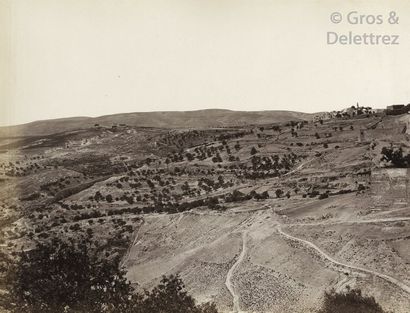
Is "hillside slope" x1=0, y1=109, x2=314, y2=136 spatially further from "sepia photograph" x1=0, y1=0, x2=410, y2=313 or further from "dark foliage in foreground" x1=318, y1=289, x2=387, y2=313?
"dark foliage in foreground" x1=318, y1=289, x2=387, y2=313

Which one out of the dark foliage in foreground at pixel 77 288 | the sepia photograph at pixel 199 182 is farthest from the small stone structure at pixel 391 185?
the dark foliage in foreground at pixel 77 288

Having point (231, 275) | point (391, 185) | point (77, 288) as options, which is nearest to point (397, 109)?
point (391, 185)

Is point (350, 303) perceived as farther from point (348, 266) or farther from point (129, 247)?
point (129, 247)

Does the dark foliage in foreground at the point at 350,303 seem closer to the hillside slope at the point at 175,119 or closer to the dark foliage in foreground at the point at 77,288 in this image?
the dark foliage in foreground at the point at 77,288

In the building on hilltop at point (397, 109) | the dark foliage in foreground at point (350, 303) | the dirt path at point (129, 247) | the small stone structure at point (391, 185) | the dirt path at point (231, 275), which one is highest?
the building on hilltop at point (397, 109)

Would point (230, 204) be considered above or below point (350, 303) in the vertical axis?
above

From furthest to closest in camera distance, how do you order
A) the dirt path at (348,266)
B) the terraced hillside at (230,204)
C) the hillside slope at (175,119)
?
1. the hillside slope at (175,119)
2. the terraced hillside at (230,204)
3. the dirt path at (348,266)
